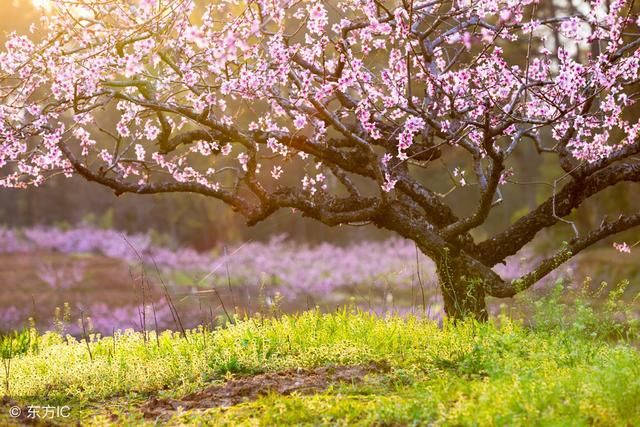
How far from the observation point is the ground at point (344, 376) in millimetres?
4898

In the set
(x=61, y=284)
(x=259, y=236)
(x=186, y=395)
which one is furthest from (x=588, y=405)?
(x=259, y=236)

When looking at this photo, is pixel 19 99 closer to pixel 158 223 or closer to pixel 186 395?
pixel 186 395

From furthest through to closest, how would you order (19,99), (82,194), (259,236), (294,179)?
(82,194) < (259,236) < (294,179) < (19,99)

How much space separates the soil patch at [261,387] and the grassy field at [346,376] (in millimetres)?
16

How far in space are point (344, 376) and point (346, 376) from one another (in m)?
0.02

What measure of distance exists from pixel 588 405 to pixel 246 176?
16.7 feet

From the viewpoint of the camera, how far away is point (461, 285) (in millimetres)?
8477

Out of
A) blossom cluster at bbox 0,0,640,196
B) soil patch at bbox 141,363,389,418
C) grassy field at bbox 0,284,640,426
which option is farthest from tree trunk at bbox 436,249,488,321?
soil patch at bbox 141,363,389,418

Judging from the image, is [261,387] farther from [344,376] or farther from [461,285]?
[461,285]

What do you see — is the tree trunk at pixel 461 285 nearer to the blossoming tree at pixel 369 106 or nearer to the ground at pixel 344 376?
the blossoming tree at pixel 369 106

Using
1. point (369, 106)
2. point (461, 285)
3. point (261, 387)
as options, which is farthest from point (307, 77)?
point (261, 387)

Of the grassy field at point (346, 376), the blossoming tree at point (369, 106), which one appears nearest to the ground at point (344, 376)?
the grassy field at point (346, 376)

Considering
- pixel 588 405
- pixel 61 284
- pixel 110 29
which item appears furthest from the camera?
pixel 61 284

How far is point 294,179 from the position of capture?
25156 millimetres
